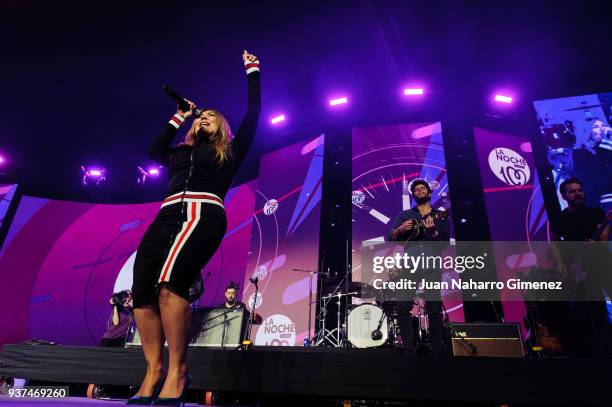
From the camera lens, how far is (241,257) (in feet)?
24.1

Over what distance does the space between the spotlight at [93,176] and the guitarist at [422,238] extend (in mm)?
7688

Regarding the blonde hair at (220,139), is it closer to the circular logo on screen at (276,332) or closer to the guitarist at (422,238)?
the guitarist at (422,238)

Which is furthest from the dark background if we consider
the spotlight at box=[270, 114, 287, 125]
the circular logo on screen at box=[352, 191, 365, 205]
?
the circular logo on screen at box=[352, 191, 365, 205]

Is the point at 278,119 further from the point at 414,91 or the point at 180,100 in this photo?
the point at 180,100

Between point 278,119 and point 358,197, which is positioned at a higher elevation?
point 278,119

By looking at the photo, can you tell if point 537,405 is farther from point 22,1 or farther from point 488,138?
point 22,1

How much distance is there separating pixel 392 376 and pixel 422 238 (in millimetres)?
2462

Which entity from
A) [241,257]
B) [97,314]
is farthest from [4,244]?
[241,257]

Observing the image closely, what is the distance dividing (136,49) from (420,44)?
4.54 meters

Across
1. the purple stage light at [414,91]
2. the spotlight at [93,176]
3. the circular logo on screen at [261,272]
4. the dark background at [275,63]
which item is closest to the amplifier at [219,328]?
the circular logo on screen at [261,272]

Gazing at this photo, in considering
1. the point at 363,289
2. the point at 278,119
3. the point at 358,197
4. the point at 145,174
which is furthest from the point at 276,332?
the point at 145,174

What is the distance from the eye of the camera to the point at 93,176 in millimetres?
9023

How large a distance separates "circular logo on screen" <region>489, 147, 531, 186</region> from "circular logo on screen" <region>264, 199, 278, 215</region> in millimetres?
3943

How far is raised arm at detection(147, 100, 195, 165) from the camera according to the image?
1945 millimetres
